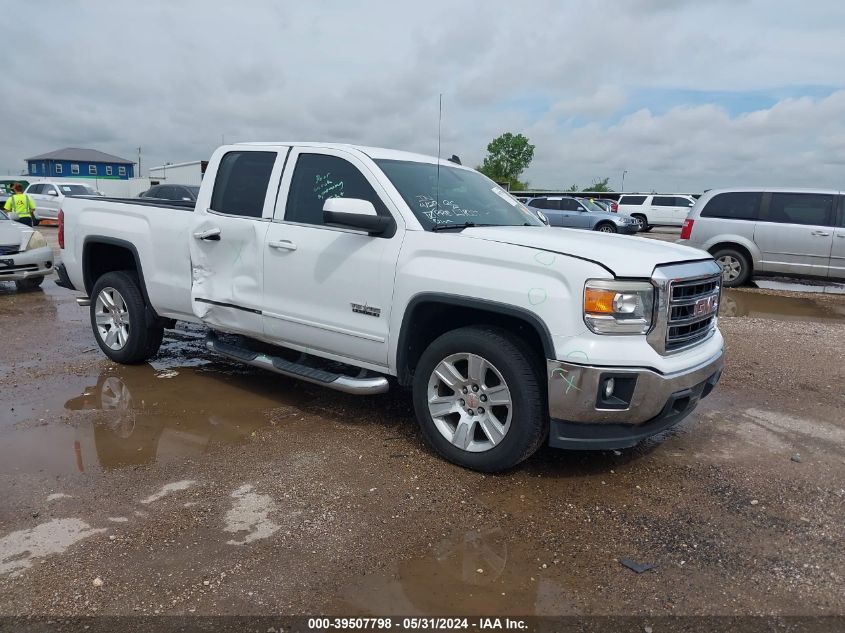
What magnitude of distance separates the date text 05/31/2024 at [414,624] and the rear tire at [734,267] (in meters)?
11.2

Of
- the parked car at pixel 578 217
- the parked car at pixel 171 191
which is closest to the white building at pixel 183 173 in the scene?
the parked car at pixel 171 191

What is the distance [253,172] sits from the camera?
17.3 feet

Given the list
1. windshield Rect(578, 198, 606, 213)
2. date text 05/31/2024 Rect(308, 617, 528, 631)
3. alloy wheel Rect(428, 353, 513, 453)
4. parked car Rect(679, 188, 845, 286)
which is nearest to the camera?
date text 05/31/2024 Rect(308, 617, 528, 631)

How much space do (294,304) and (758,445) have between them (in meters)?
3.40

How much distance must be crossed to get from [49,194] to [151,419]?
24927mm

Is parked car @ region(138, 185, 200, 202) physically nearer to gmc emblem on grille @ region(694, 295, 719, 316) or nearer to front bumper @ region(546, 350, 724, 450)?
gmc emblem on grille @ region(694, 295, 719, 316)

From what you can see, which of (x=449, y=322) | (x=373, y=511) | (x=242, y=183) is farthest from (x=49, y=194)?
(x=373, y=511)

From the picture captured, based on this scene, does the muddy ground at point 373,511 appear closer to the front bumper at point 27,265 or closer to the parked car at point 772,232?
the front bumper at point 27,265

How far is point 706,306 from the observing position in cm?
412

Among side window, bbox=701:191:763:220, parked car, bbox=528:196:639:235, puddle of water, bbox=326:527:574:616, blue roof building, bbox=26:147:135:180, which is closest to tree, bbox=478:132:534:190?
blue roof building, bbox=26:147:135:180

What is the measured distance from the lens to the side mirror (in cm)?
419

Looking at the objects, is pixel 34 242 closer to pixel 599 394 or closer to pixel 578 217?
pixel 599 394

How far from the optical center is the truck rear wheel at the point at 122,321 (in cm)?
607

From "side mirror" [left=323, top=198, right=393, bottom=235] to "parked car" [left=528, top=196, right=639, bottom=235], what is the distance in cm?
1931
